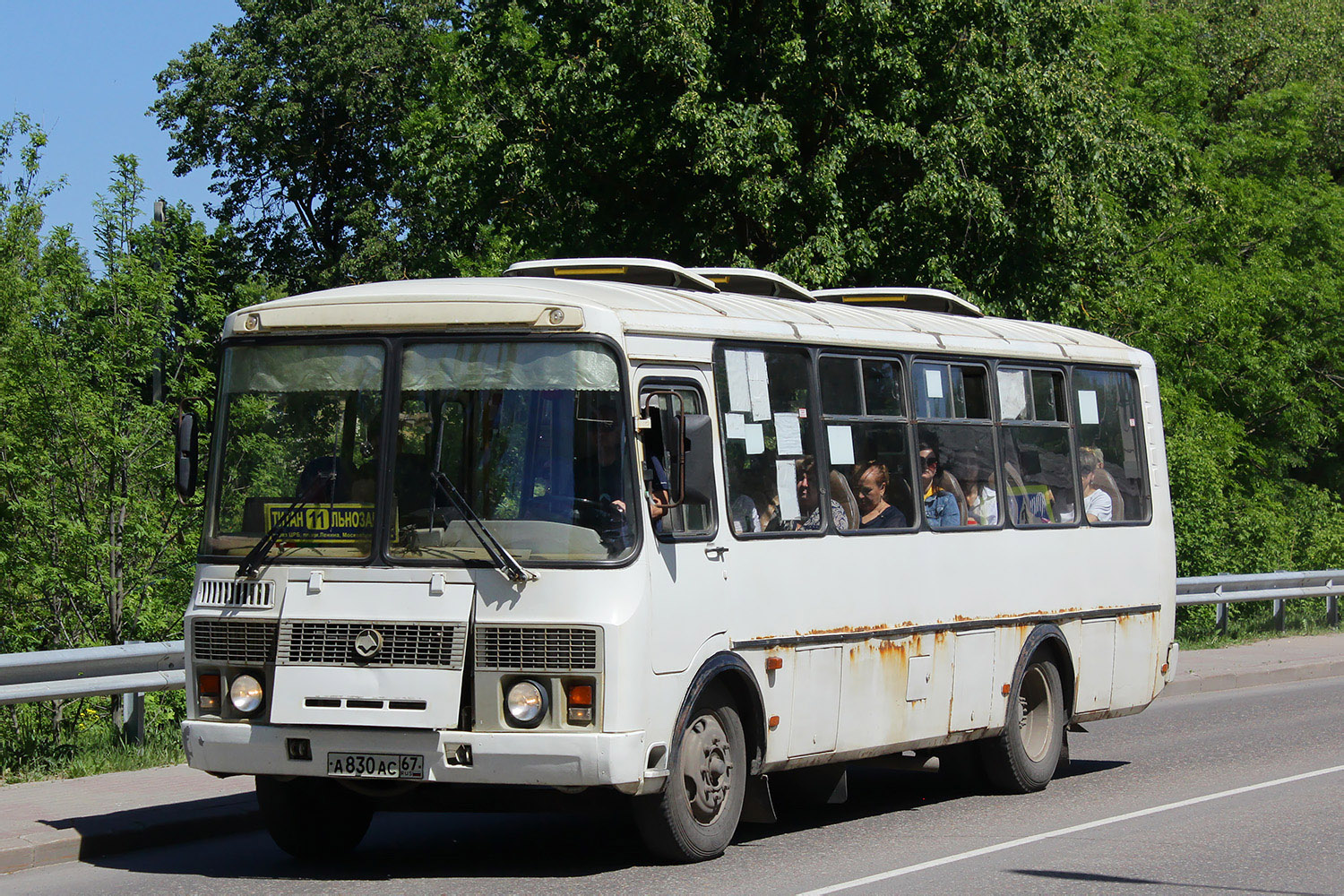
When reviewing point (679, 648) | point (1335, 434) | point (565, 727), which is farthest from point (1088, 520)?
point (1335, 434)

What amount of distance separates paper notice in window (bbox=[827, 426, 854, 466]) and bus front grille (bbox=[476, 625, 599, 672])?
270cm

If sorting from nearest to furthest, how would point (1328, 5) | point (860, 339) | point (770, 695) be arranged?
point (770, 695)
point (860, 339)
point (1328, 5)

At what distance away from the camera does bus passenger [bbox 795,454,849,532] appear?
9742mm

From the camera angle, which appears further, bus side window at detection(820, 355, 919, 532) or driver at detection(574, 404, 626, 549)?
bus side window at detection(820, 355, 919, 532)

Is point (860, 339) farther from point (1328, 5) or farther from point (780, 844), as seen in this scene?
point (1328, 5)

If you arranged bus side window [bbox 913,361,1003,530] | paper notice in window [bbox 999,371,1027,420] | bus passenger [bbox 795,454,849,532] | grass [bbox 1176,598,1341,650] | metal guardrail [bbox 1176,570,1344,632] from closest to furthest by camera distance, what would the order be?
bus passenger [bbox 795,454,849,532]
bus side window [bbox 913,361,1003,530]
paper notice in window [bbox 999,371,1027,420]
metal guardrail [bbox 1176,570,1344,632]
grass [bbox 1176,598,1341,650]

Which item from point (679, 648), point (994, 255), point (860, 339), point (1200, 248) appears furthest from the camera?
point (1200, 248)

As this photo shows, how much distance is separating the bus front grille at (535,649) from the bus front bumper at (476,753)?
30 cm

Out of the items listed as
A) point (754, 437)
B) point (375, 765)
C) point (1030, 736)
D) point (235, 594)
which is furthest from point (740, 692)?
point (1030, 736)

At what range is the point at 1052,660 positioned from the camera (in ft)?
40.1

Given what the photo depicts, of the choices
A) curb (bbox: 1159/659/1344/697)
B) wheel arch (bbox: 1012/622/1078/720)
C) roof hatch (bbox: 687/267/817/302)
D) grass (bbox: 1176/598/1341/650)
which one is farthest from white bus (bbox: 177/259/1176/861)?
grass (bbox: 1176/598/1341/650)

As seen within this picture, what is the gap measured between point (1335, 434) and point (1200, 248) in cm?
844

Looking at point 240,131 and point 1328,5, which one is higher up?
point 1328,5

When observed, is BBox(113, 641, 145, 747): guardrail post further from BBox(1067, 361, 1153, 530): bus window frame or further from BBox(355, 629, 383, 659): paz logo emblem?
BBox(1067, 361, 1153, 530): bus window frame
